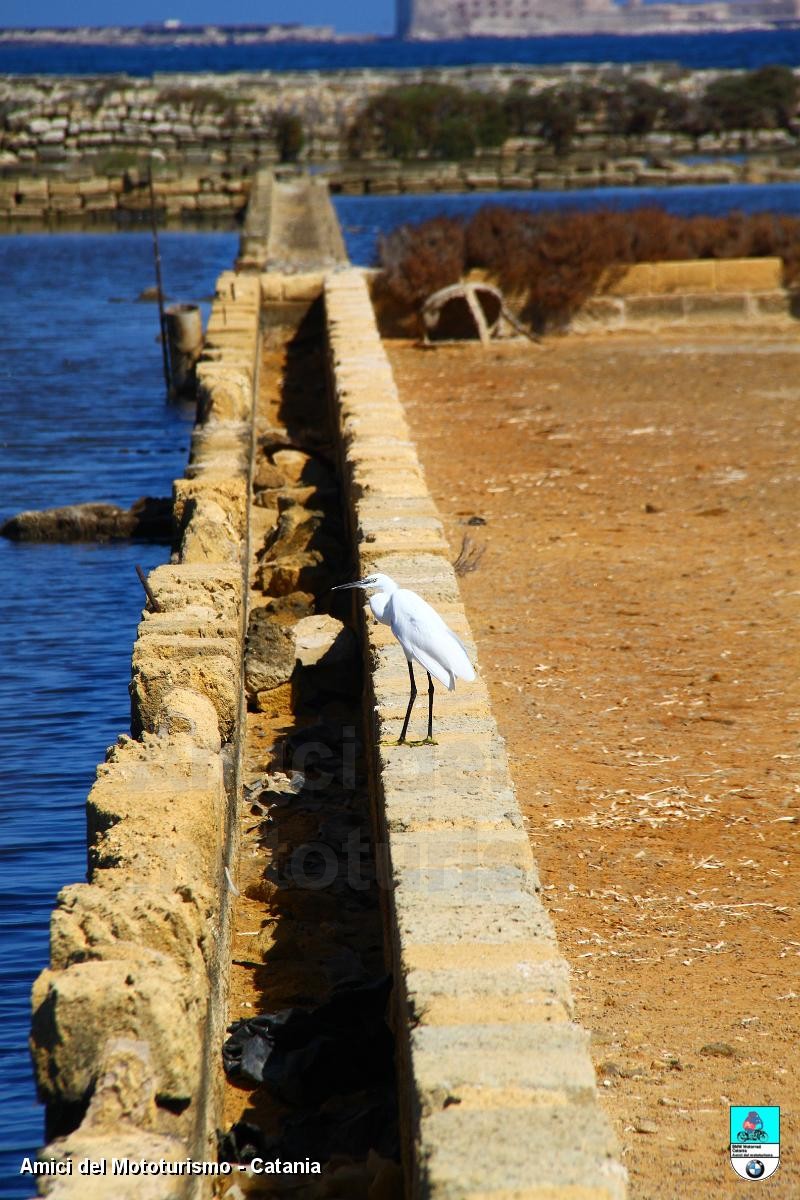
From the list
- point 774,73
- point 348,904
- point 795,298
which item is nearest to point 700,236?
point 795,298

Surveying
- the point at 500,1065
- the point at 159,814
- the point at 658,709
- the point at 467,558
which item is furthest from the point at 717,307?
the point at 500,1065

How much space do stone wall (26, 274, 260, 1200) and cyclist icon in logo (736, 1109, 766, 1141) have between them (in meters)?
1.29

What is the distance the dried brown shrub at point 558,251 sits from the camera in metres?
16.3

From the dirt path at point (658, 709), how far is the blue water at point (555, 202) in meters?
17.5

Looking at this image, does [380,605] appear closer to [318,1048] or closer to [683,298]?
[318,1048]

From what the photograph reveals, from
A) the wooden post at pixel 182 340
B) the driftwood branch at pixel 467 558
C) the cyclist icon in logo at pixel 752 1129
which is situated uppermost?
the cyclist icon in logo at pixel 752 1129

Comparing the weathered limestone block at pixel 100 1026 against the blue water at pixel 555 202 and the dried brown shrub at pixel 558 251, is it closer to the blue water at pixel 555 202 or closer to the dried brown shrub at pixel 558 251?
the dried brown shrub at pixel 558 251

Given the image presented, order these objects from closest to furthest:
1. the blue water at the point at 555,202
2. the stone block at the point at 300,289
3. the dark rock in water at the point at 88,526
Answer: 1. the dark rock in water at the point at 88,526
2. the stone block at the point at 300,289
3. the blue water at the point at 555,202

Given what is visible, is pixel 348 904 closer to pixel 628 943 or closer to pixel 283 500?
pixel 628 943

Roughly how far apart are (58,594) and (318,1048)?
6757mm

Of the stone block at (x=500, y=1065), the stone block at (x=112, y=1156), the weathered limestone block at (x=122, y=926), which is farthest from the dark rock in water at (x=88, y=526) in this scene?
the stone block at (x=112, y=1156)

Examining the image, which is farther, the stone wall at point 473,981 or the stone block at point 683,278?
the stone block at point 683,278

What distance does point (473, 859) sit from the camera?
160 inches

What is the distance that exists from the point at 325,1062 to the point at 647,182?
121 ft
